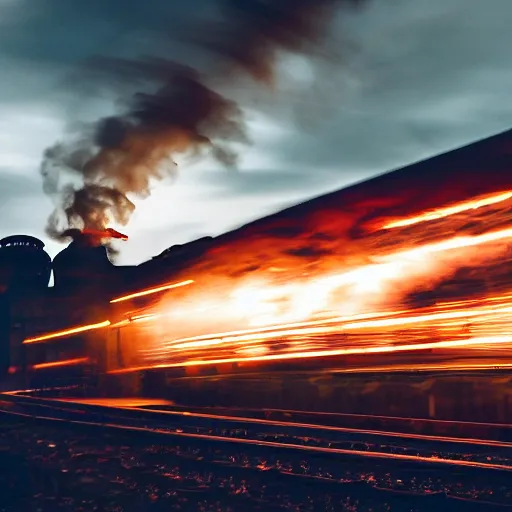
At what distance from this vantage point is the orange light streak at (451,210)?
8.16m

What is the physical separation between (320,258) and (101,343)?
10.8 m

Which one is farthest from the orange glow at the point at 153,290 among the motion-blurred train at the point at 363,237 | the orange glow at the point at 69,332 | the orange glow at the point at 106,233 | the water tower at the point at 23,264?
the water tower at the point at 23,264

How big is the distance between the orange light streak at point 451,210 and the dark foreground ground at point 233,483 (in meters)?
3.74

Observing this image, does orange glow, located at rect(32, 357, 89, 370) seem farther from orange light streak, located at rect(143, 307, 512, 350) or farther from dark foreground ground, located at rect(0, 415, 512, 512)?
dark foreground ground, located at rect(0, 415, 512, 512)

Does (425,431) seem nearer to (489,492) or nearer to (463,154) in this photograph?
(463,154)

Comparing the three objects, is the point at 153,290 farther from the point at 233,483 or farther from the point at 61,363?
the point at 61,363

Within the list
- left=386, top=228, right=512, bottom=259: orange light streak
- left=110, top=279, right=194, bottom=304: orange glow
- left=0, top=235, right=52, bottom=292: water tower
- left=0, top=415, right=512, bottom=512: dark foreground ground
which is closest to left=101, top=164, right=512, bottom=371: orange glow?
left=386, top=228, right=512, bottom=259: orange light streak

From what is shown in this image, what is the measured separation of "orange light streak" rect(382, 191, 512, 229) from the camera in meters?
8.16

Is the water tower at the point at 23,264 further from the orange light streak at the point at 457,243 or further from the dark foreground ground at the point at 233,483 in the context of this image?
the orange light streak at the point at 457,243

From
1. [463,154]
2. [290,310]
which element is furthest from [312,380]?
[463,154]

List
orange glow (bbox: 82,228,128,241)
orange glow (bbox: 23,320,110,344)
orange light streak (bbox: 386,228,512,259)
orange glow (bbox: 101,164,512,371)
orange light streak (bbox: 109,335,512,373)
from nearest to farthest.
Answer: orange light streak (bbox: 386,228,512,259)
orange light streak (bbox: 109,335,512,373)
orange glow (bbox: 101,164,512,371)
orange glow (bbox: 23,320,110,344)
orange glow (bbox: 82,228,128,241)

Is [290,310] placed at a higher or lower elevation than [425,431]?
higher

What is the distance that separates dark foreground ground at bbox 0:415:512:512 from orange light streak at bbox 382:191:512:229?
12.3 ft

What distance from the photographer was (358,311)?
10023 millimetres
